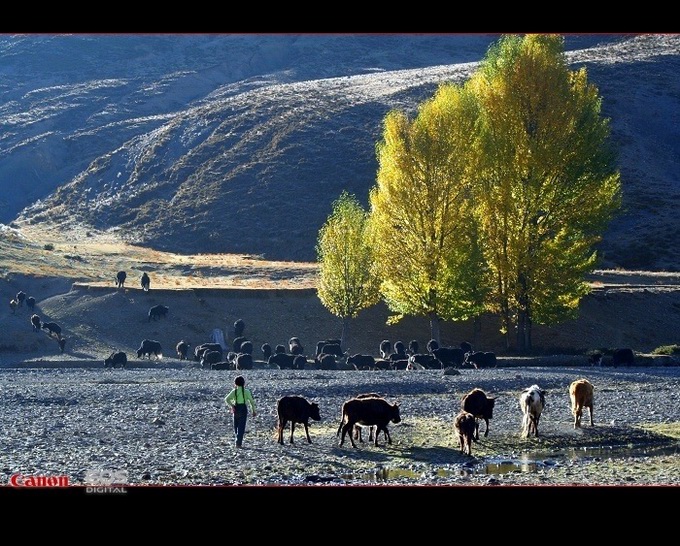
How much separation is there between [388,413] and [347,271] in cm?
2983

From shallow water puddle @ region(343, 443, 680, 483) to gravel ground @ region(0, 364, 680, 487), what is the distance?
0.02 m

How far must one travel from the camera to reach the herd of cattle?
19.2 m

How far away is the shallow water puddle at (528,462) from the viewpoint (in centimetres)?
1667

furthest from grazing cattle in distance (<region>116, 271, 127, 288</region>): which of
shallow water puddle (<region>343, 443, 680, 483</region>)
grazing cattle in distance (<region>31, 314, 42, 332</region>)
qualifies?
shallow water puddle (<region>343, 443, 680, 483</region>)

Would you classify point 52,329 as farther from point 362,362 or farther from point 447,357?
point 447,357

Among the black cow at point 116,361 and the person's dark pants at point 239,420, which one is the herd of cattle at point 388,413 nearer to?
the person's dark pants at point 239,420

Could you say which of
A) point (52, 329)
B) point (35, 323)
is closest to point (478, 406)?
point (52, 329)

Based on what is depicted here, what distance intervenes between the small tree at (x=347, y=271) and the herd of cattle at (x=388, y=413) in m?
27.6

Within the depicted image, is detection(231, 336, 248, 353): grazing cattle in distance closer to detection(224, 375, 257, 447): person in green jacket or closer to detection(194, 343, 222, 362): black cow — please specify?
detection(194, 343, 222, 362): black cow

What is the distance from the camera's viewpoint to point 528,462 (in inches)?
704

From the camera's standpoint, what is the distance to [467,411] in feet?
68.3

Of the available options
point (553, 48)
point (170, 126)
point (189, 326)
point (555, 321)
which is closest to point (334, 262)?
point (189, 326)

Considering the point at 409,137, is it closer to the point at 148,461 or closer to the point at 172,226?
the point at 148,461

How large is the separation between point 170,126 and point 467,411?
3873 inches
